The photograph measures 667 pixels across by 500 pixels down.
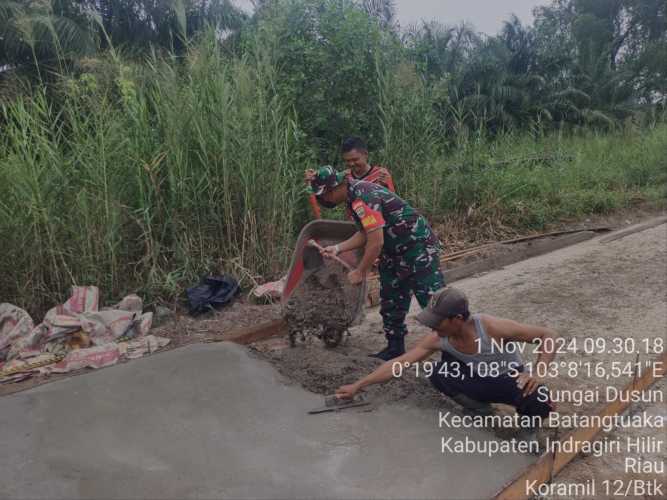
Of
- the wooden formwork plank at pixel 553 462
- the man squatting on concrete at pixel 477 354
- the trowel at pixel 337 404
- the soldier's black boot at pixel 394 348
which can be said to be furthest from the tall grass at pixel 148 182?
the wooden formwork plank at pixel 553 462

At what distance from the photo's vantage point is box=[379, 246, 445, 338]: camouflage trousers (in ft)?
11.7

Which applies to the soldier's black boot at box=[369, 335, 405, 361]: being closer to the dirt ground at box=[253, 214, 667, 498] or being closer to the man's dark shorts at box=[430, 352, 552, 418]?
the dirt ground at box=[253, 214, 667, 498]

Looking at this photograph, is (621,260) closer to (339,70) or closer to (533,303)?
(533,303)

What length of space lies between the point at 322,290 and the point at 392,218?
2.77 ft

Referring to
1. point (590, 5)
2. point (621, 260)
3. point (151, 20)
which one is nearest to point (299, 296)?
point (621, 260)

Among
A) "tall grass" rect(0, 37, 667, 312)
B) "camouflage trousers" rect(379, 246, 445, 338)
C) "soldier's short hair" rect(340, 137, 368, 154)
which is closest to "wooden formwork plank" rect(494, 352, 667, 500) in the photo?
"camouflage trousers" rect(379, 246, 445, 338)

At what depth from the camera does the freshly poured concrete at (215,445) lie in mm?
2375

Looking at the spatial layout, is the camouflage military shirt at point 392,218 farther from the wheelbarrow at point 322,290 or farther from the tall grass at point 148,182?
Result: the tall grass at point 148,182

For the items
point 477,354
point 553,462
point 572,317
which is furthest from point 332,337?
point 572,317

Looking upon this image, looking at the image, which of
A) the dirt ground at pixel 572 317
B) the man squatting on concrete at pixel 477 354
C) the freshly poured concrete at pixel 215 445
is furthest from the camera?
the dirt ground at pixel 572 317

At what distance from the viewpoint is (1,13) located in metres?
11.2

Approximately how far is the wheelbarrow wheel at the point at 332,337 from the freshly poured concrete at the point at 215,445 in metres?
0.74

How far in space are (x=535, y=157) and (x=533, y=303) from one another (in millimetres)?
5798

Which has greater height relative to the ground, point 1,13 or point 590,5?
point 590,5
